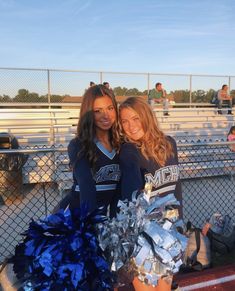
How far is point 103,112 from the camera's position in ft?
7.54

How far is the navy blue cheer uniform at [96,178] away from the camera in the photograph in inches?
83.7

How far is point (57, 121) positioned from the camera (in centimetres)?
1188

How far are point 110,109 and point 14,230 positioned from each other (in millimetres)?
3433

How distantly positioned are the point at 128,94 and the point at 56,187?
6454 mm

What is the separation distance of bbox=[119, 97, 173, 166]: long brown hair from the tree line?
9.19 meters

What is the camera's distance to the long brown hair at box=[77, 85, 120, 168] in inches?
87.9

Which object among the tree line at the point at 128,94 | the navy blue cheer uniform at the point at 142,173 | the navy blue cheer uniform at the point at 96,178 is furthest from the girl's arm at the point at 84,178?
the tree line at the point at 128,94

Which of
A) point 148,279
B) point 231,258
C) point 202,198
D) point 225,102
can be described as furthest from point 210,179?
point 225,102

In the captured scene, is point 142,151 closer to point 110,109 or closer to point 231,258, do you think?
point 110,109

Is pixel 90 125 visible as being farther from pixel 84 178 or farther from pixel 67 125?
pixel 67 125

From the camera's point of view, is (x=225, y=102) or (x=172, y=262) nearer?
(x=172, y=262)

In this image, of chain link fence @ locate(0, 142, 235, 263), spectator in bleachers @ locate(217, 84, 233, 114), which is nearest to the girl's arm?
chain link fence @ locate(0, 142, 235, 263)

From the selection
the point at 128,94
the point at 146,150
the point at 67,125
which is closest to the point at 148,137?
the point at 146,150

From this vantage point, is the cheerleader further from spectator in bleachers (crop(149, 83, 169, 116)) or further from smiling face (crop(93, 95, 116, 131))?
spectator in bleachers (crop(149, 83, 169, 116))
